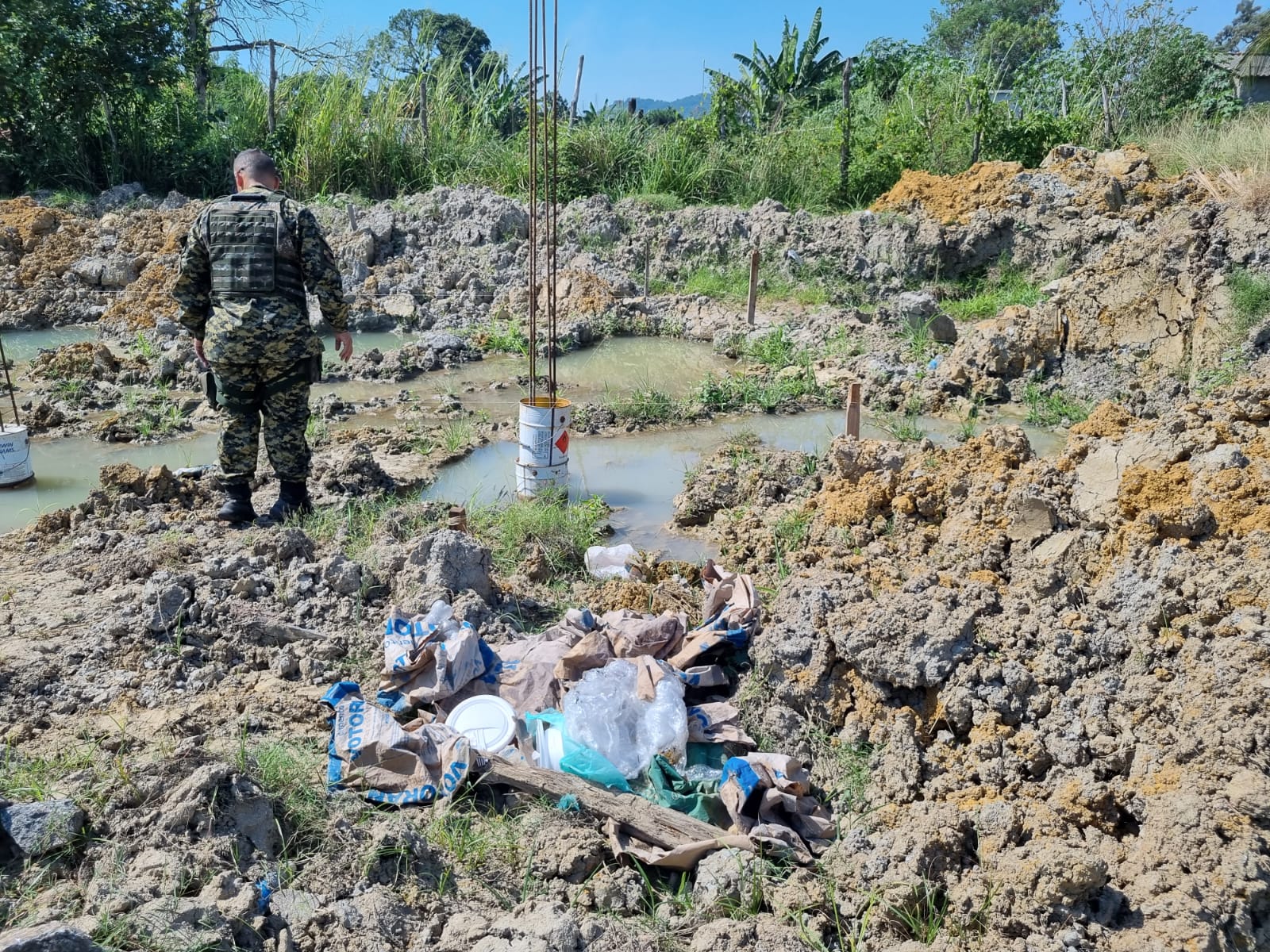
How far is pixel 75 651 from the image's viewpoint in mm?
3549

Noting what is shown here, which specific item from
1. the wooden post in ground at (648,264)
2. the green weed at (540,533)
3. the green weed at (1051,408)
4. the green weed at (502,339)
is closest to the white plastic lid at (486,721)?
the green weed at (540,533)

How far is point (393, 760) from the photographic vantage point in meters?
3.03

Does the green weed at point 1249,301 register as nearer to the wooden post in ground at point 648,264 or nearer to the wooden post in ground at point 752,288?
the wooden post in ground at point 752,288

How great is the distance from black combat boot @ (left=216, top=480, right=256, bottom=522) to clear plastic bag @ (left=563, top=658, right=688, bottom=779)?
252cm

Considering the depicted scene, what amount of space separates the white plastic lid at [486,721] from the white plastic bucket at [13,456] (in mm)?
4011

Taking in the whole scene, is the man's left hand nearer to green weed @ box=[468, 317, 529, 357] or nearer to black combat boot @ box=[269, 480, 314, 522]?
black combat boot @ box=[269, 480, 314, 522]

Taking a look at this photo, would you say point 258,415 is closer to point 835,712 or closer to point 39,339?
point 835,712

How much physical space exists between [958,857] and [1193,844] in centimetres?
56

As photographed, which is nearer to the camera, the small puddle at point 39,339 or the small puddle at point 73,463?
the small puddle at point 73,463

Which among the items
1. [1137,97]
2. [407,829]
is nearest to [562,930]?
[407,829]

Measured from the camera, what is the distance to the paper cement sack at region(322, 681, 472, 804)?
2951mm

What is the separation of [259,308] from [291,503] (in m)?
1.05

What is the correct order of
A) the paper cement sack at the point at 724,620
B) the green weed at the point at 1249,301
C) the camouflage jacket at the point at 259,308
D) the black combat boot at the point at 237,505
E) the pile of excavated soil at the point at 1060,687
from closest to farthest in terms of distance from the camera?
the pile of excavated soil at the point at 1060,687, the paper cement sack at the point at 724,620, the camouflage jacket at the point at 259,308, the black combat boot at the point at 237,505, the green weed at the point at 1249,301

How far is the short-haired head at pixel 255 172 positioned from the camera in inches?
193
